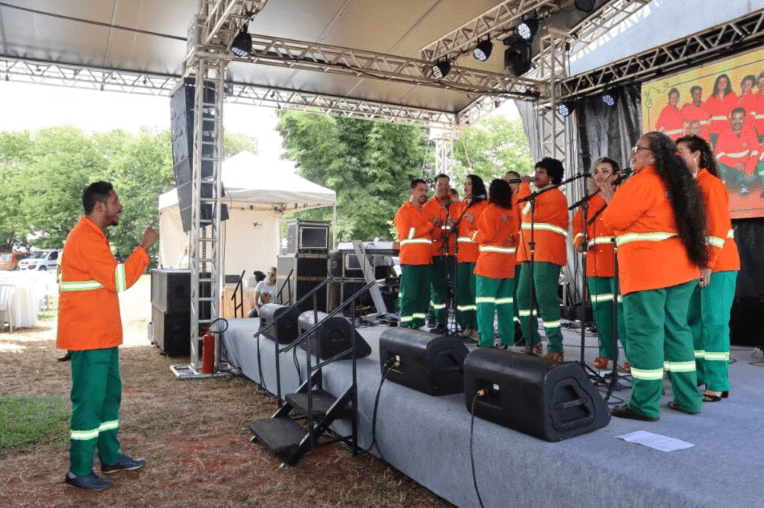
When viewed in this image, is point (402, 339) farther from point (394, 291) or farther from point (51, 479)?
point (394, 291)

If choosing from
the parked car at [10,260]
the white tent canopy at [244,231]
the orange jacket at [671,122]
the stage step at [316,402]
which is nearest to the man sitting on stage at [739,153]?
the orange jacket at [671,122]

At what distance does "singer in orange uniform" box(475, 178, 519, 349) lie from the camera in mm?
5016

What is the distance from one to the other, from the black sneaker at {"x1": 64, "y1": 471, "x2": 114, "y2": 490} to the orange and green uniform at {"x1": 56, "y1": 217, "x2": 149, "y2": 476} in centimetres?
4

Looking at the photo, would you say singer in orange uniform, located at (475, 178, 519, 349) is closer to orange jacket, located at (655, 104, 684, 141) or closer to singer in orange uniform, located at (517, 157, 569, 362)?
singer in orange uniform, located at (517, 157, 569, 362)

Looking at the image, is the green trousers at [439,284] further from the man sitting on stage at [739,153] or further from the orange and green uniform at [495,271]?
the man sitting on stage at [739,153]

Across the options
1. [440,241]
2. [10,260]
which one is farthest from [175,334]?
[10,260]

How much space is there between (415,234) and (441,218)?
0.42m

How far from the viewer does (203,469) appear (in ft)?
13.0

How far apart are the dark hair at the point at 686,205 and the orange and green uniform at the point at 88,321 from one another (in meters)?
3.15

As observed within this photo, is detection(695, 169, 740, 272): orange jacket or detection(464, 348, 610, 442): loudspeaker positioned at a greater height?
detection(695, 169, 740, 272): orange jacket

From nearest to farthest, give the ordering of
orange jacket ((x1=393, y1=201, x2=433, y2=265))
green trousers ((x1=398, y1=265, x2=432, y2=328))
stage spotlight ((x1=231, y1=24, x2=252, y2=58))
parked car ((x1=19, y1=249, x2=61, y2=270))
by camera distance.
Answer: orange jacket ((x1=393, y1=201, x2=433, y2=265))
green trousers ((x1=398, y1=265, x2=432, y2=328))
stage spotlight ((x1=231, y1=24, x2=252, y2=58))
parked car ((x1=19, y1=249, x2=61, y2=270))

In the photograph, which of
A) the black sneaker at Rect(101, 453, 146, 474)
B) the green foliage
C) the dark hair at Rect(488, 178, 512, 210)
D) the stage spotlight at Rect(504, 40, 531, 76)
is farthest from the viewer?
the stage spotlight at Rect(504, 40, 531, 76)

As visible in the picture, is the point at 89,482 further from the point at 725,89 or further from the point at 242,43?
the point at 725,89

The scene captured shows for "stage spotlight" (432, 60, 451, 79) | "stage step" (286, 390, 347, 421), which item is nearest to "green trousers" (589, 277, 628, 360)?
"stage step" (286, 390, 347, 421)
